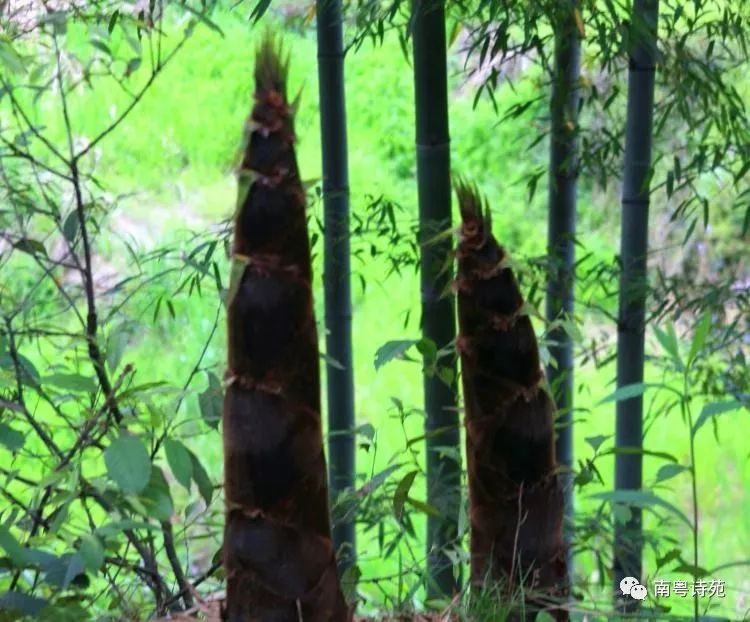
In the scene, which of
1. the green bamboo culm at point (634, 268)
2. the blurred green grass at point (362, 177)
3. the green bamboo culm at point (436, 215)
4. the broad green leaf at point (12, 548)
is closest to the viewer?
the broad green leaf at point (12, 548)

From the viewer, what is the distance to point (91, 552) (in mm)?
1087

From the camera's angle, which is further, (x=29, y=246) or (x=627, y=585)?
(x=29, y=246)

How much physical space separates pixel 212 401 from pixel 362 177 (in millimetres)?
3028

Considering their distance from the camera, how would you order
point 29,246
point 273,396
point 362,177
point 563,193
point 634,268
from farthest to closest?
point 362,177
point 563,193
point 634,268
point 29,246
point 273,396

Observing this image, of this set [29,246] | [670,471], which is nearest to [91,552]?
[29,246]

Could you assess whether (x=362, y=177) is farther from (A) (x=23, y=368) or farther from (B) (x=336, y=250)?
(A) (x=23, y=368)

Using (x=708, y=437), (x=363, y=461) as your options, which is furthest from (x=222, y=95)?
(x=708, y=437)

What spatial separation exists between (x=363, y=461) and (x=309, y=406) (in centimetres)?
278

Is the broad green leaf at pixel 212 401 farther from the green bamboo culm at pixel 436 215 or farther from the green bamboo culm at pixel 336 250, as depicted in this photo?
the green bamboo culm at pixel 336 250

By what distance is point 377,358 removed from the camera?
123 centimetres

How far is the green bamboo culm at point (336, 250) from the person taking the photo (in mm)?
1850

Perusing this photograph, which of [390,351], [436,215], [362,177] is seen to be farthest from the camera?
[362,177]

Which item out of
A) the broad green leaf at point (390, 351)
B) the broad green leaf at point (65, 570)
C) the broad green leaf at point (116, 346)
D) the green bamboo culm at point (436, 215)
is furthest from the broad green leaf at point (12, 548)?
the green bamboo culm at point (436, 215)

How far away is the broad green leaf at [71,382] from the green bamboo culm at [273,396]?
7.1 inches
